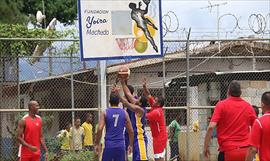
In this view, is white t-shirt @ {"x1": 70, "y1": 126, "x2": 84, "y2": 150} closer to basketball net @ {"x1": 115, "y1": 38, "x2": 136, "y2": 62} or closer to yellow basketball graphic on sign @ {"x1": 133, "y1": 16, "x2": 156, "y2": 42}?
basketball net @ {"x1": 115, "y1": 38, "x2": 136, "y2": 62}

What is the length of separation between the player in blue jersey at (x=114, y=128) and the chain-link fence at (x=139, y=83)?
4.82 meters

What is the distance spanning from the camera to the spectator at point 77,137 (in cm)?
1833

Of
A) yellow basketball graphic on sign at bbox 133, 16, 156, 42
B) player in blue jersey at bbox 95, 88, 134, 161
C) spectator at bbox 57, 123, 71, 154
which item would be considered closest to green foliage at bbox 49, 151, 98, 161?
spectator at bbox 57, 123, 71, 154

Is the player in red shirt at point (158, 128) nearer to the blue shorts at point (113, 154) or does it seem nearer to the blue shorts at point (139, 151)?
the blue shorts at point (139, 151)

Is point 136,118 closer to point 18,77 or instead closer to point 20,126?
point 20,126

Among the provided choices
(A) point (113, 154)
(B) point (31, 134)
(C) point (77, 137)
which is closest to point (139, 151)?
(A) point (113, 154)

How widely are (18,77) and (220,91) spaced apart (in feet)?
19.2

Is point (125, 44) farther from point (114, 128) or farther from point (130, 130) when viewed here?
point (114, 128)

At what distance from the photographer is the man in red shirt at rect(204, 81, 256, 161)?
35.0ft

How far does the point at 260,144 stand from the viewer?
30.3 ft

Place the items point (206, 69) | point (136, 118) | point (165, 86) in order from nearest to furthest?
point (136, 118)
point (165, 86)
point (206, 69)

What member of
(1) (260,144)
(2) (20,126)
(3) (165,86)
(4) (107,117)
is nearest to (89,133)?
(3) (165,86)

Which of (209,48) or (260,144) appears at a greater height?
(209,48)

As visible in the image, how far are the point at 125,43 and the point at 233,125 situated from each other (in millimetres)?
4498
